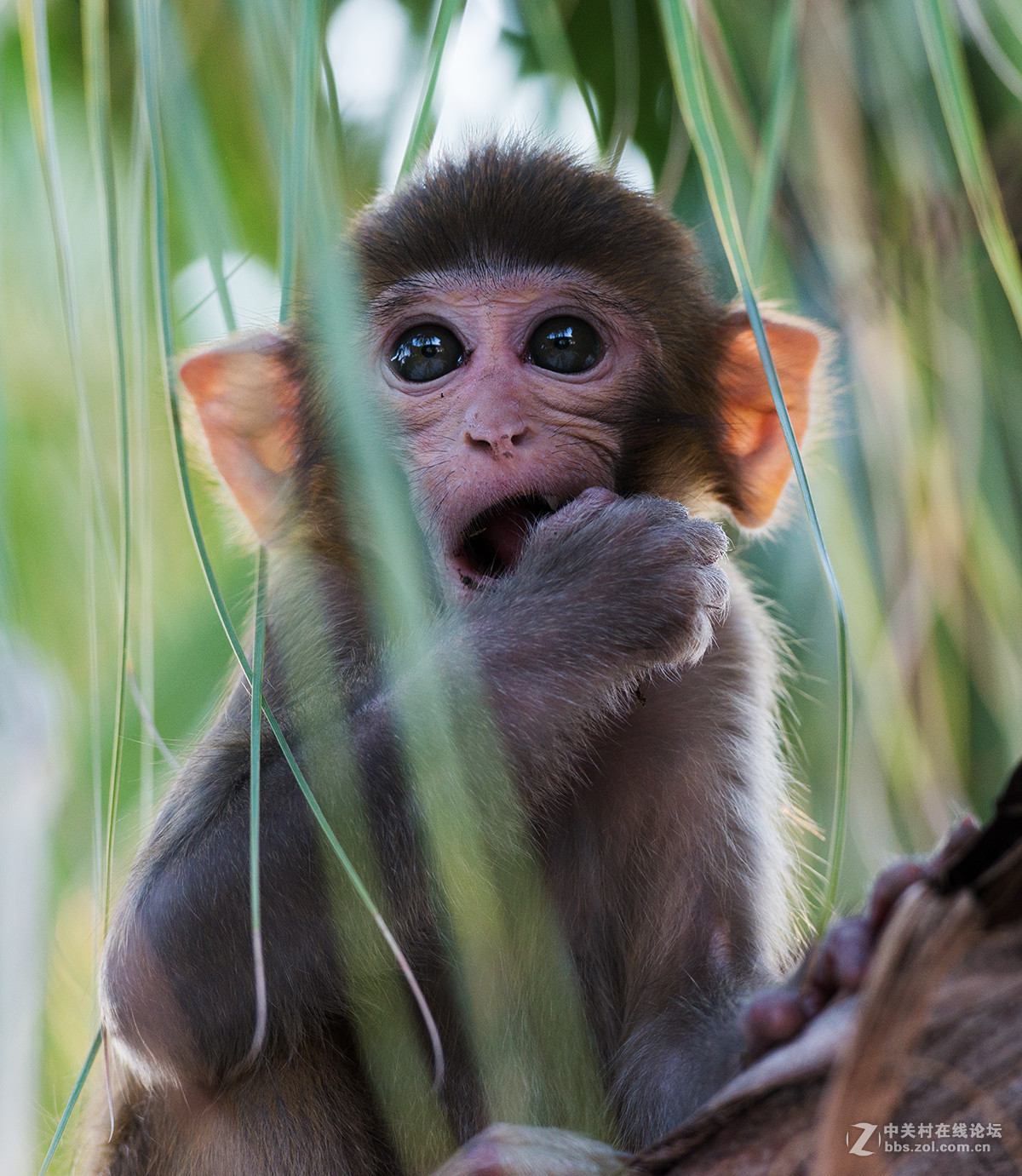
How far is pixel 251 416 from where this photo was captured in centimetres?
276

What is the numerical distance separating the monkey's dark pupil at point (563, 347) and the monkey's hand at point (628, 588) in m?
0.49

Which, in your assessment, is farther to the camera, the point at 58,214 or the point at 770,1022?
the point at 58,214

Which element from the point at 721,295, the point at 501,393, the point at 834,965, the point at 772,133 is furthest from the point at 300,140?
the point at 721,295

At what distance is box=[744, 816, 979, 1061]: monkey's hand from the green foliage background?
3.20 ft

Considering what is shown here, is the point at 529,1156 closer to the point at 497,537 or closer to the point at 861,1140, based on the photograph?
the point at 861,1140

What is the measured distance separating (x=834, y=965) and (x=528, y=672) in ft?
2.44

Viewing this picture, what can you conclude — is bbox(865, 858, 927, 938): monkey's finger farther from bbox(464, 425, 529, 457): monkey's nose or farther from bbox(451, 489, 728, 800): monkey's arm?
bbox(464, 425, 529, 457): monkey's nose

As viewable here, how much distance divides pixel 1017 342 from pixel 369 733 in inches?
77.8

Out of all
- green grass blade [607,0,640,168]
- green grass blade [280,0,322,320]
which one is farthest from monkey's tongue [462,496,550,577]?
green grass blade [607,0,640,168]

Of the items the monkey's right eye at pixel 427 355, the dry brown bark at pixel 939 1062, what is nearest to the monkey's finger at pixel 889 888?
the dry brown bark at pixel 939 1062

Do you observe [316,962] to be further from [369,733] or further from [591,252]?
[591,252]

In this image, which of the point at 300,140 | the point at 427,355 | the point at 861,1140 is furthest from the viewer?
the point at 427,355

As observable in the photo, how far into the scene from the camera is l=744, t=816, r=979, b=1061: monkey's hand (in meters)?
1.60

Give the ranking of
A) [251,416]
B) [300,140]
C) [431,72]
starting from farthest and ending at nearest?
[251,416]
[431,72]
[300,140]
